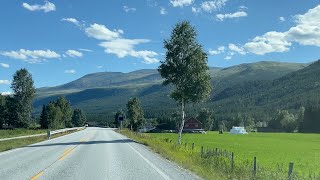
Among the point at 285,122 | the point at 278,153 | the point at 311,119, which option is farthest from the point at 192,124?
the point at 278,153

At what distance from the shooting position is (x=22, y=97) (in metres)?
122

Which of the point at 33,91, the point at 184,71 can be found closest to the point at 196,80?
the point at 184,71

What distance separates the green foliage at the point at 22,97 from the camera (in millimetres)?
118250

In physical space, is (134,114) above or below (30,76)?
below

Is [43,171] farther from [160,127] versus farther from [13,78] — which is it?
[160,127]

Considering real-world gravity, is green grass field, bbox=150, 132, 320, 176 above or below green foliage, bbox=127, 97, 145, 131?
below

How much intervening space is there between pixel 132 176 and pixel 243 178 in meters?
3.85

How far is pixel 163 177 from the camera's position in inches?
607

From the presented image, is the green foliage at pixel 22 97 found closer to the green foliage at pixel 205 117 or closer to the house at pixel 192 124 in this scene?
the house at pixel 192 124

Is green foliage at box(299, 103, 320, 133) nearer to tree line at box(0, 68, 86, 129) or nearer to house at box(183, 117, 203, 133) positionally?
house at box(183, 117, 203, 133)

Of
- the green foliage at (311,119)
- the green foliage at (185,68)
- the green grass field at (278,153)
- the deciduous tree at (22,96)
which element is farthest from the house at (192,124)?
the green foliage at (185,68)

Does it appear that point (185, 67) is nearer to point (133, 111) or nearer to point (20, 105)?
point (133, 111)

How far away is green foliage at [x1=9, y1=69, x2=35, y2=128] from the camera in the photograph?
388 ft

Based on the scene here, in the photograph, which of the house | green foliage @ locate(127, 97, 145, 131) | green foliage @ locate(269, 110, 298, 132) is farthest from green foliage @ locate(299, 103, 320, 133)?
green foliage @ locate(127, 97, 145, 131)
